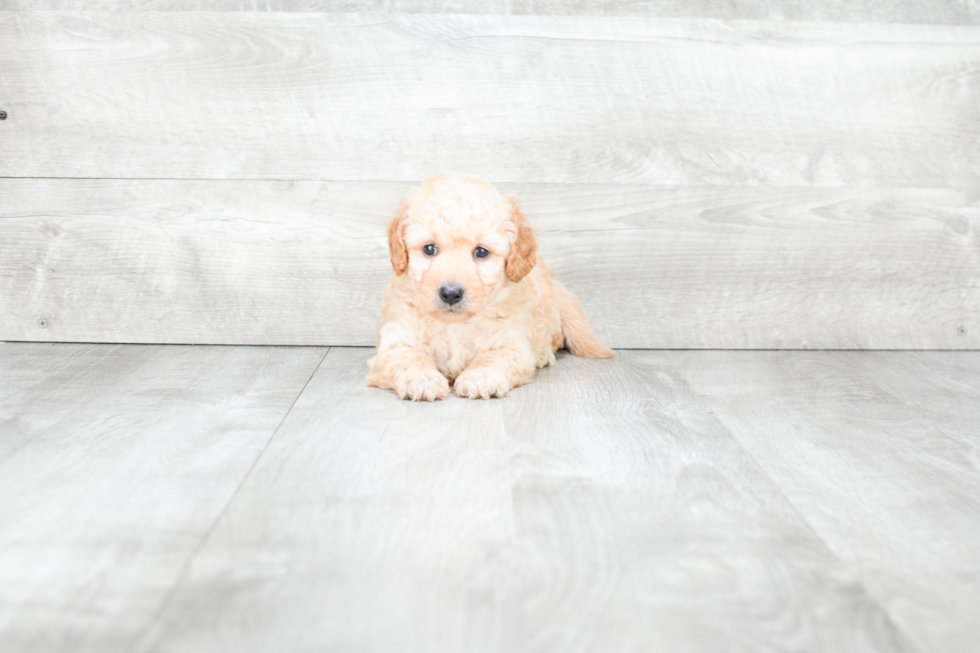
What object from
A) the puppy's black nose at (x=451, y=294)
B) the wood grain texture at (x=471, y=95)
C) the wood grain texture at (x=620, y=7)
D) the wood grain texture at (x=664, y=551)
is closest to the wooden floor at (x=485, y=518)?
the wood grain texture at (x=664, y=551)

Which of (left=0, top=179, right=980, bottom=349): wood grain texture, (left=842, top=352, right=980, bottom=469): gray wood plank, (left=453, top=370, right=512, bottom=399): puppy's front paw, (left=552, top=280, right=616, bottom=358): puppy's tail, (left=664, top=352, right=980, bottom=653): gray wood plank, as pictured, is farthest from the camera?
(left=0, top=179, right=980, bottom=349): wood grain texture

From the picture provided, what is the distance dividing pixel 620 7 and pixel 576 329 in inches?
40.3

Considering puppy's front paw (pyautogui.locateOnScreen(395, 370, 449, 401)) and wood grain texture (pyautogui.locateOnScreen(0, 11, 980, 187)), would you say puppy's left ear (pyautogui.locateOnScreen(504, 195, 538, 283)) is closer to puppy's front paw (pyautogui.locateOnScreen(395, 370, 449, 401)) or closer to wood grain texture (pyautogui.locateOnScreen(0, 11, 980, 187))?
puppy's front paw (pyautogui.locateOnScreen(395, 370, 449, 401))

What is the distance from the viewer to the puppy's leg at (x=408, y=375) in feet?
6.03

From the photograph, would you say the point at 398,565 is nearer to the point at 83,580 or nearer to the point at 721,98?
the point at 83,580

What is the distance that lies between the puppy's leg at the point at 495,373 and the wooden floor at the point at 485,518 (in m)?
0.04

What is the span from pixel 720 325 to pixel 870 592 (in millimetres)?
1568

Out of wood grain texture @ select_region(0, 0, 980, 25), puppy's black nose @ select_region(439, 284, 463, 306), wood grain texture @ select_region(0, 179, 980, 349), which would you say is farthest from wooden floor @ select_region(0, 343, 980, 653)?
wood grain texture @ select_region(0, 0, 980, 25)

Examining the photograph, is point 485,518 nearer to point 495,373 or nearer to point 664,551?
point 664,551

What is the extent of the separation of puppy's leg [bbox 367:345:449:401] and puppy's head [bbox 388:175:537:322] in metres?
0.15

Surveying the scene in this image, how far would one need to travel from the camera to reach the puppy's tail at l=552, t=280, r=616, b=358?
2336 mm

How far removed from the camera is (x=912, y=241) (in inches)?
101

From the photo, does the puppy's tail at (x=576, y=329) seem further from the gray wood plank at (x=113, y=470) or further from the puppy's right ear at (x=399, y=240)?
the gray wood plank at (x=113, y=470)

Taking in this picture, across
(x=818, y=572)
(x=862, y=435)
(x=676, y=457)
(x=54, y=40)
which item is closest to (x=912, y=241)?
(x=862, y=435)
